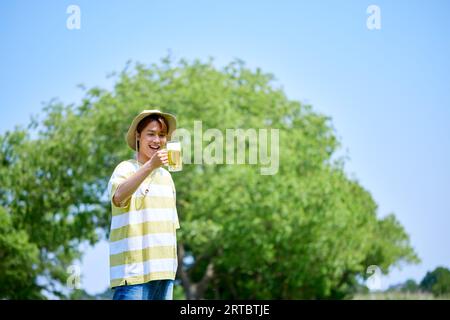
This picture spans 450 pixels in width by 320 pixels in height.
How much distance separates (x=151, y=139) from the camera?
481 cm

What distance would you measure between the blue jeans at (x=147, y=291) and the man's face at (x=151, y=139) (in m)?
0.82

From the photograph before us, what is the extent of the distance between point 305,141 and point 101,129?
6.60m

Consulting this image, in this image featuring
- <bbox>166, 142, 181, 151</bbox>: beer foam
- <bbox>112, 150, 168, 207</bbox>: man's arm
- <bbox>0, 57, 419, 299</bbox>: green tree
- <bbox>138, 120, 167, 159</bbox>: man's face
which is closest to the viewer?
<bbox>112, 150, 168, 207</bbox>: man's arm

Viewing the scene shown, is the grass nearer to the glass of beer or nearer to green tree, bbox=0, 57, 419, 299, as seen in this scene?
green tree, bbox=0, 57, 419, 299

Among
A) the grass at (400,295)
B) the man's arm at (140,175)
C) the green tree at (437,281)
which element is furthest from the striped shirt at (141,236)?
the green tree at (437,281)

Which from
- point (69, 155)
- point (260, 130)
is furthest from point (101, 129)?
point (260, 130)

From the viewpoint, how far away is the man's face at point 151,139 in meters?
4.80

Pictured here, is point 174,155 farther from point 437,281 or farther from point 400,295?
point 437,281

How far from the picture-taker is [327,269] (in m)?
25.0

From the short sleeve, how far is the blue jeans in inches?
20.1

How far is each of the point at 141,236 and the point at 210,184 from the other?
1841cm

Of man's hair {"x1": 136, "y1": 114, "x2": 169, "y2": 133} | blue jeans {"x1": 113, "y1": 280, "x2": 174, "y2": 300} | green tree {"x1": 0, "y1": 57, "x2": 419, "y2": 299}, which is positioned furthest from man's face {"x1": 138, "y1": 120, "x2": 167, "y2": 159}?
green tree {"x1": 0, "y1": 57, "x2": 419, "y2": 299}

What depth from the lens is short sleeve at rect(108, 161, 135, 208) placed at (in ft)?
14.9

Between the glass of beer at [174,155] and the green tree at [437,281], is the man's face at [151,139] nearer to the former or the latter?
the glass of beer at [174,155]
